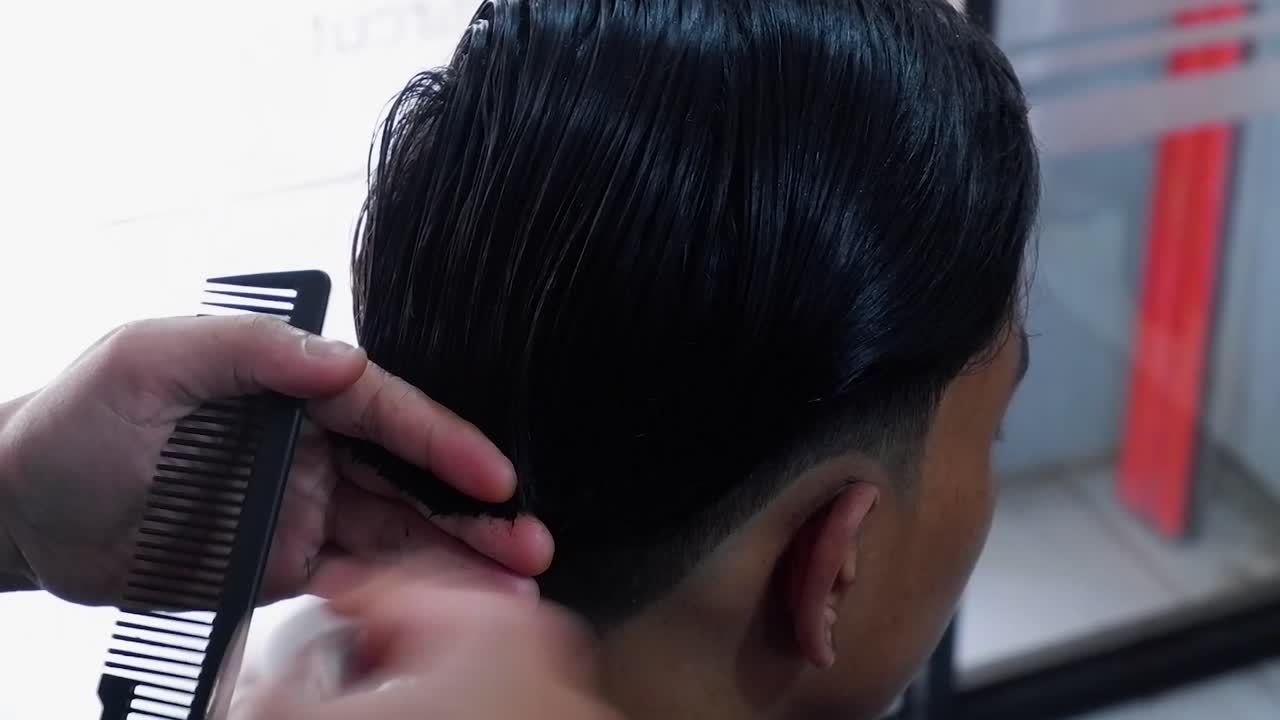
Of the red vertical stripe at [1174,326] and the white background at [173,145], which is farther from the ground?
the white background at [173,145]

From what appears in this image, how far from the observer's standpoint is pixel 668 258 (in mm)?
649

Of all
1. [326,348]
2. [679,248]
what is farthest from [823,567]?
[326,348]

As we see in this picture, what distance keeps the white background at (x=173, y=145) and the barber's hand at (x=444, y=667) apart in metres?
0.62

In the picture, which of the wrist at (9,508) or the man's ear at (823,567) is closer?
the man's ear at (823,567)

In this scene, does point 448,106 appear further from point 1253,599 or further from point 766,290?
point 1253,599

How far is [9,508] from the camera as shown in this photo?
905 millimetres

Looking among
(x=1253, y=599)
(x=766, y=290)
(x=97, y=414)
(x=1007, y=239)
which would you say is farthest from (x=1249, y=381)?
(x=97, y=414)

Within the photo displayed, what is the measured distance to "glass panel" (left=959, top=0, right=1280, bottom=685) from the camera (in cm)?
182

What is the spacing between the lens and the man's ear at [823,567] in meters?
0.72

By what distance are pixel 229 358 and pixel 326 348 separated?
0.08 m

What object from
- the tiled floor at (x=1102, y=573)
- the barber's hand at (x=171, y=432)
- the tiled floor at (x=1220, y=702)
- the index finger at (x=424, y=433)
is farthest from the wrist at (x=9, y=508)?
the tiled floor at (x=1220, y=702)

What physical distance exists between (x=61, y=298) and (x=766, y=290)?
0.89 meters

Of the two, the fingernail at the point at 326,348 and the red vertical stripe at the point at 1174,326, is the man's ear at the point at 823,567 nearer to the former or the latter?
the fingernail at the point at 326,348

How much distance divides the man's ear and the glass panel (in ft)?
3.63
